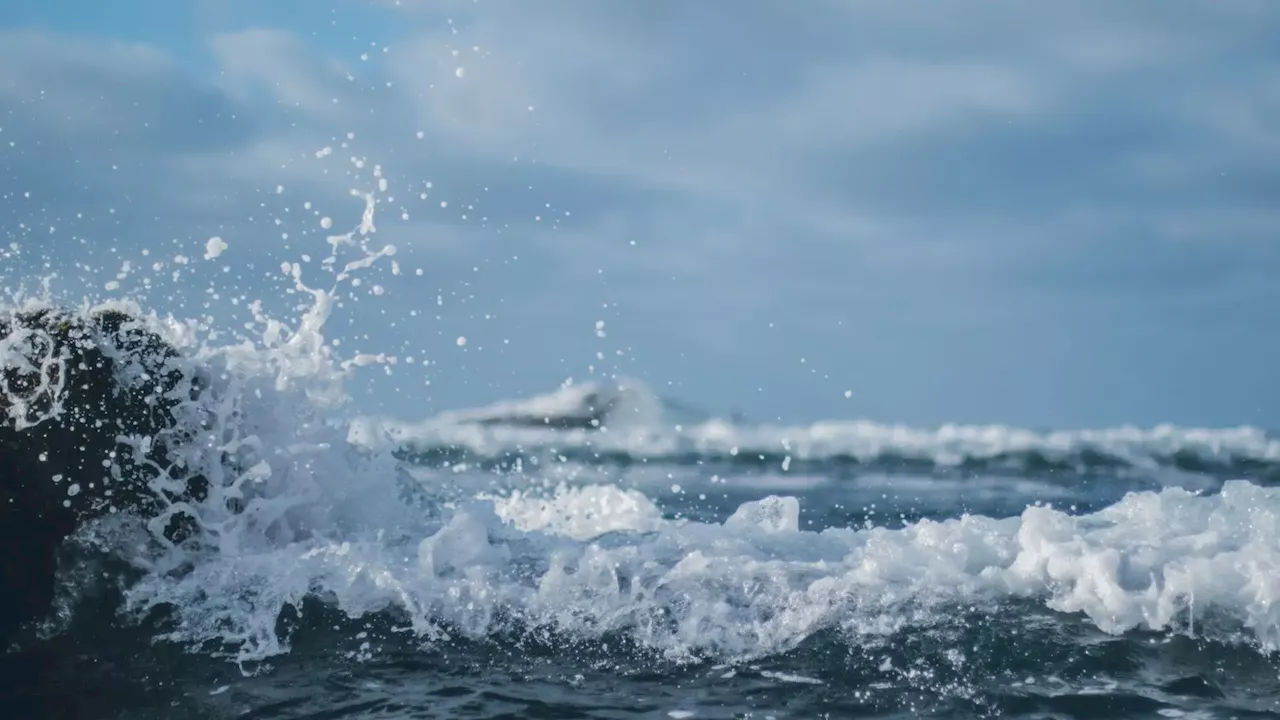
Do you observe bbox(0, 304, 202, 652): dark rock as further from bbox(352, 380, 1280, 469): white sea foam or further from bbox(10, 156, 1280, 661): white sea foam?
bbox(352, 380, 1280, 469): white sea foam

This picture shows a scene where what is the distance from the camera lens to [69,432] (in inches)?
211

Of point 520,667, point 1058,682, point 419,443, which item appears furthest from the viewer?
point 419,443

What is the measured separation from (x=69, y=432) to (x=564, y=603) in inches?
112

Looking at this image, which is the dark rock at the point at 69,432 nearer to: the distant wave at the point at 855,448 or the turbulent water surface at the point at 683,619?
the turbulent water surface at the point at 683,619

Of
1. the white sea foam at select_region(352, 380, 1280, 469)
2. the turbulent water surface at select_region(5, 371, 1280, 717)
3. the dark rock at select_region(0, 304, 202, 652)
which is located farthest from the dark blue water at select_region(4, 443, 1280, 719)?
the white sea foam at select_region(352, 380, 1280, 469)

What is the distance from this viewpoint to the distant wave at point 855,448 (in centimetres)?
1645

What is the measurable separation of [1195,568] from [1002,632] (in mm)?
1043

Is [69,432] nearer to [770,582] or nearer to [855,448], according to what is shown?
[770,582]

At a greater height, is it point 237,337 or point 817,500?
point 237,337

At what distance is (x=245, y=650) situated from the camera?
14.8 feet

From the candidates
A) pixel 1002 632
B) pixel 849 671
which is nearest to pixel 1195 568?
pixel 1002 632

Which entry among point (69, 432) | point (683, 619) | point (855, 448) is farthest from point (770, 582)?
point (855, 448)

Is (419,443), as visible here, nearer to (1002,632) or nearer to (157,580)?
(157,580)

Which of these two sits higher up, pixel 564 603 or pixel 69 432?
pixel 69 432
